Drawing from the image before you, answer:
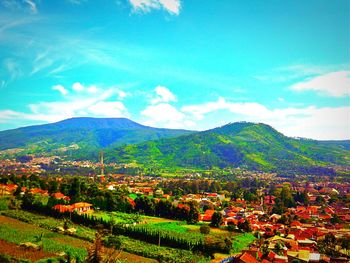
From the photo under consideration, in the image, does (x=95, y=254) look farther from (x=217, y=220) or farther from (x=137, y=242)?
(x=217, y=220)

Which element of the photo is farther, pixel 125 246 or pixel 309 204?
pixel 309 204

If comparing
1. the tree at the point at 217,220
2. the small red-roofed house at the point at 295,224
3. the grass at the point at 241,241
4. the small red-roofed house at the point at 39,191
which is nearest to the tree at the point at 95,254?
the grass at the point at 241,241

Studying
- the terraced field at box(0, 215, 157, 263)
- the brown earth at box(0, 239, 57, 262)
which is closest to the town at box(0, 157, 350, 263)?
the terraced field at box(0, 215, 157, 263)

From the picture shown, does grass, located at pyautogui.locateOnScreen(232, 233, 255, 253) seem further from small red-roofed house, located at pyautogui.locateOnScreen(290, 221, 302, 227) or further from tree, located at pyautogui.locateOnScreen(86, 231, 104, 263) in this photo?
tree, located at pyautogui.locateOnScreen(86, 231, 104, 263)

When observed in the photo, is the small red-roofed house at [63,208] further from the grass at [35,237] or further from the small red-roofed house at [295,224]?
the small red-roofed house at [295,224]

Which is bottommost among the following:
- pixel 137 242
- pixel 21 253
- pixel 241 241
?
pixel 241 241

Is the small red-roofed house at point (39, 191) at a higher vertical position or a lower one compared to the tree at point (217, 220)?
higher

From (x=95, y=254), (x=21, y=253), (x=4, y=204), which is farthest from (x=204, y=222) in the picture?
(x=95, y=254)

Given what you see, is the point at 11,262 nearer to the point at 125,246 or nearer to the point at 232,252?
the point at 125,246

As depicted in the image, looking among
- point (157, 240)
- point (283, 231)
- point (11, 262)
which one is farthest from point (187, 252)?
point (283, 231)

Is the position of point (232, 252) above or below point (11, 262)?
below

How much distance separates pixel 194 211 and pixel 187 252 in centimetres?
1764

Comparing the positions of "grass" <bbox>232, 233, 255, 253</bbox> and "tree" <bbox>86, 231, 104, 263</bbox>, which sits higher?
"tree" <bbox>86, 231, 104, 263</bbox>

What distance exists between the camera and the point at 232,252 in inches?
1361
